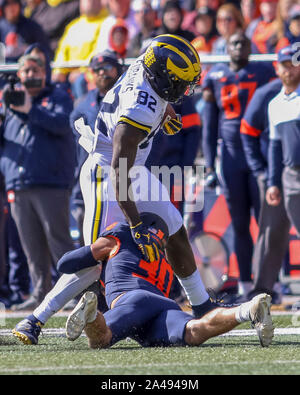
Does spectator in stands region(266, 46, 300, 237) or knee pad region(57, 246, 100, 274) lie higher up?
spectator in stands region(266, 46, 300, 237)

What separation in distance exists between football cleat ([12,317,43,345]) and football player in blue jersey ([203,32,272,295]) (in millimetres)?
3099

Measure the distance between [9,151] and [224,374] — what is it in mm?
4702

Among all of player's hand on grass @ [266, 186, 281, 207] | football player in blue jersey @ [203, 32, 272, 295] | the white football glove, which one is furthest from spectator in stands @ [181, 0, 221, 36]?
the white football glove

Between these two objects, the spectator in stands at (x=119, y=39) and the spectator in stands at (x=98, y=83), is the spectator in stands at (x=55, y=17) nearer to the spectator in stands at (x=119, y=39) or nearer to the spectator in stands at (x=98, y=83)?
the spectator in stands at (x=119, y=39)

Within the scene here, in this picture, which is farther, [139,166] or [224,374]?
[139,166]

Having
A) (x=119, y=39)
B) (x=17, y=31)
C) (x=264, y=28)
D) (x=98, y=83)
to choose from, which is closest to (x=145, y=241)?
(x=98, y=83)

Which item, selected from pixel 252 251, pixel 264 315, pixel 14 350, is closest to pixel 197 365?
pixel 264 315

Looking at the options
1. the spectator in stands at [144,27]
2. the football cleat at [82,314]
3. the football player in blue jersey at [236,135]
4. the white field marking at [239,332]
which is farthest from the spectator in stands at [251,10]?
the football cleat at [82,314]

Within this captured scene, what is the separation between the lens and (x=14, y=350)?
5.43 meters

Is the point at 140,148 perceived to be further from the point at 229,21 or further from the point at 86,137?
the point at 229,21

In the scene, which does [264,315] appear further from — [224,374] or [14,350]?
[14,350]

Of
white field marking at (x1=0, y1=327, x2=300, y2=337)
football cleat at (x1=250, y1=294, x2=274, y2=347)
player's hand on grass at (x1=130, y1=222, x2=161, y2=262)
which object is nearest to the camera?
football cleat at (x1=250, y1=294, x2=274, y2=347)

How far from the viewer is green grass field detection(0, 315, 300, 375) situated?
4352 millimetres

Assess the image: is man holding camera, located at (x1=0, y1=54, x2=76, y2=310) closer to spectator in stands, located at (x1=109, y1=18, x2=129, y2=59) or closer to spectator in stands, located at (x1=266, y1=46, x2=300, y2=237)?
spectator in stands, located at (x1=266, y1=46, x2=300, y2=237)
